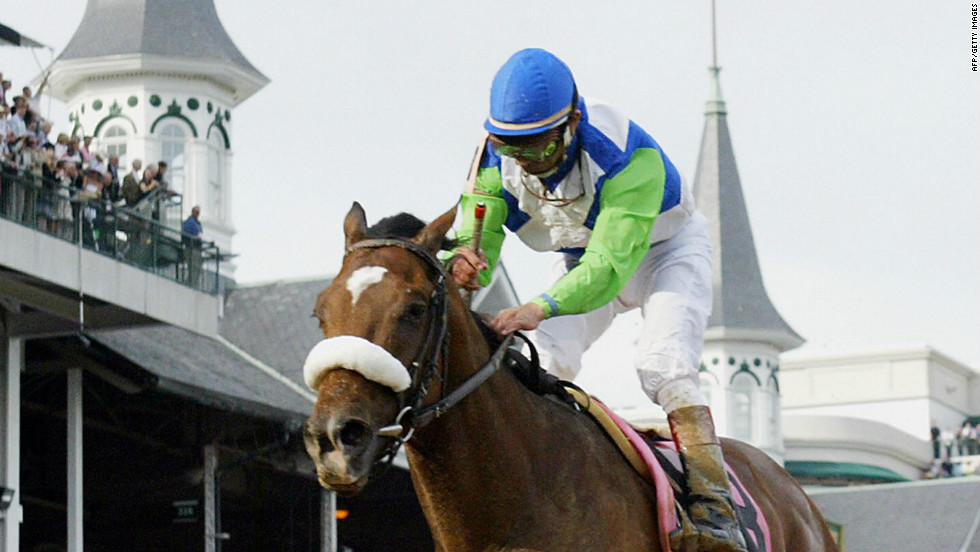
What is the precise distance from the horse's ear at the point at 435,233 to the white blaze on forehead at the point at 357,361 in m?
0.50

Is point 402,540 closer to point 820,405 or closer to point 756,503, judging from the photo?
point 756,503

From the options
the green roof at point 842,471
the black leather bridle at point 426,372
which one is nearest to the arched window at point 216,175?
the green roof at point 842,471

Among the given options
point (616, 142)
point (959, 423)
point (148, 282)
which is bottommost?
point (616, 142)

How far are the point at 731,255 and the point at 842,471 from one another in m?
6.13

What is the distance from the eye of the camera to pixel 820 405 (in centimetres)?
5903

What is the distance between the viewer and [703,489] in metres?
6.90

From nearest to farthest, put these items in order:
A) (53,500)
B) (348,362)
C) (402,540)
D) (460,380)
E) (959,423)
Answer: (348,362)
(460,380)
(53,500)
(402,540)
(959,423)

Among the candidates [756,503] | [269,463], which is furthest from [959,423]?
[756,503]

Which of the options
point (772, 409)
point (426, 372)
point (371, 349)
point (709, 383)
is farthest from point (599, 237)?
point (772, 409)

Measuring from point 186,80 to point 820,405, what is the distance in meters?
Answer: 27.5

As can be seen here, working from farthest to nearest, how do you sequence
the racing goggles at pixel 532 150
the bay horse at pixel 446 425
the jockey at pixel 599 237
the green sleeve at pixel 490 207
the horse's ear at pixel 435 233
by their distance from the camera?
the green sleeve at pixel 490 207 → the racing goggles at pixel 532 150 → the jockey at pixel 599 237 → the horse's ear at pixel 435 233 → the bay horse at pixel 446 425

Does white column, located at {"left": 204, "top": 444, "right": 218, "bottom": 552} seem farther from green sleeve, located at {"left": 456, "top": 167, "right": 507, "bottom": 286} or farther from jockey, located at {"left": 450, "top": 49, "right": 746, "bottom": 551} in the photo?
green sleeve, located at {"left": 456, "top": 167, "right": 507, "bottom": 286}

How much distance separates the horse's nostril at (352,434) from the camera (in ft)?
17.8

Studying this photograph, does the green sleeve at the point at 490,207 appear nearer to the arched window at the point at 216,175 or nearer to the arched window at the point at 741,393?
the arched window at the point at 216,175
